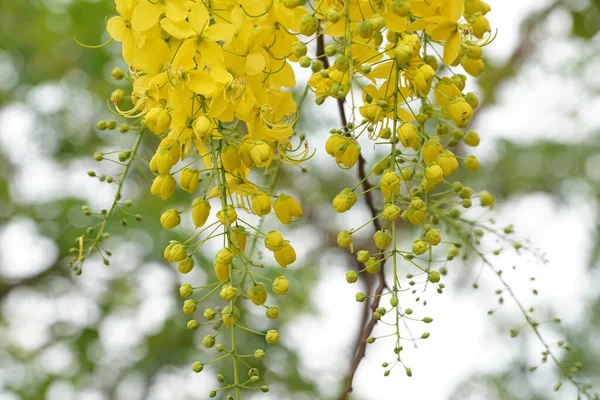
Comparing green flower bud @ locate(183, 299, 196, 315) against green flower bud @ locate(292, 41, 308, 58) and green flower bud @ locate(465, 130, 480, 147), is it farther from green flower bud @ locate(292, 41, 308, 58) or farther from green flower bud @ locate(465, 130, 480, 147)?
green flower bud @ locate(465, 130, 480, 147)

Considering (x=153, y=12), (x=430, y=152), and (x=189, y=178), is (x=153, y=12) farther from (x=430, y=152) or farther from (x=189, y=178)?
(x=430, y=152)

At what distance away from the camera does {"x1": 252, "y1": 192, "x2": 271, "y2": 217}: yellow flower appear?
1.90 ft

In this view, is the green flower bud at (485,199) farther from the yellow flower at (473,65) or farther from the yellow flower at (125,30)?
the yellow flower at (125,30)

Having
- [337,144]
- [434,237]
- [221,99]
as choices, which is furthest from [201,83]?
[434,237]

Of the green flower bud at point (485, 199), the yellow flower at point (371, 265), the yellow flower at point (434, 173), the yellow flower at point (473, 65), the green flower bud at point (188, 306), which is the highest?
the green flower bud at point (485, 199)

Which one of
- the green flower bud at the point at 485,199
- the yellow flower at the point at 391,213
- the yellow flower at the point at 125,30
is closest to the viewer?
the yellow flower at the point at 391,213

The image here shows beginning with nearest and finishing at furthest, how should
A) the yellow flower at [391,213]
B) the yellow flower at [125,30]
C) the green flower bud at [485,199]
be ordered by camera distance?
1. the yellow flower at [391,213]
2. the yellow flower at [125,30]
3. the green flower bud at [485,199]

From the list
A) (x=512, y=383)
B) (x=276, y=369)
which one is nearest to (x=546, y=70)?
(x=512, y=383)

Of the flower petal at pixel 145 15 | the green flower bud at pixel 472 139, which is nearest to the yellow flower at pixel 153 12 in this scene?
the flower petal at pixel 145 15

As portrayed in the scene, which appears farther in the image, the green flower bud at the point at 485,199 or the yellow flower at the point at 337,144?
the green flower bud at the point at 485,199

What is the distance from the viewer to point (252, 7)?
559 mm

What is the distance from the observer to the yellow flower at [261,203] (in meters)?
0.58

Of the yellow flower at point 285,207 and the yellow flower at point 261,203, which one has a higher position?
the yellow flower at point 285,207

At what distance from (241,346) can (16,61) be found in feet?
3.03
